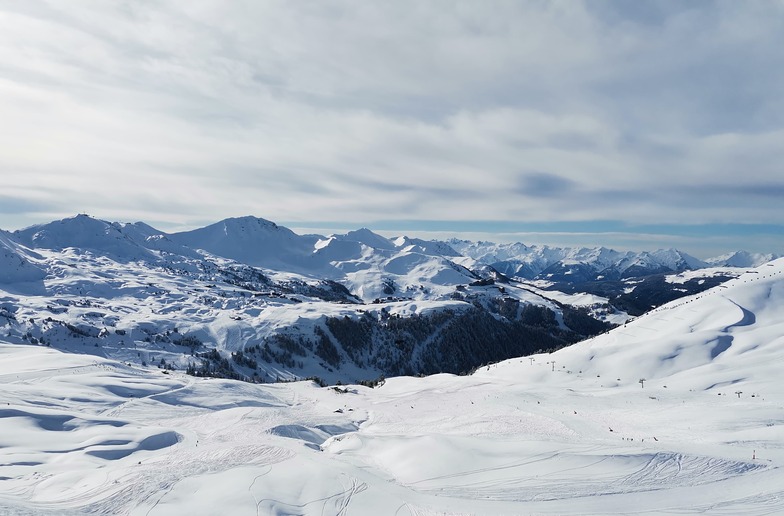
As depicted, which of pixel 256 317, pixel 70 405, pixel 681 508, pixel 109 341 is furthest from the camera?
pixel 256 317

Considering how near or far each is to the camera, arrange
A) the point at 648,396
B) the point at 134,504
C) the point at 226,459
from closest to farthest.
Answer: the point at 134,504, the point at 226,459, the point at 648,396

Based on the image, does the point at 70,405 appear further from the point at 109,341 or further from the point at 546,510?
the point at 109,341

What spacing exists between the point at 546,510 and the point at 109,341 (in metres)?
162

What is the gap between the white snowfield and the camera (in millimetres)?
23766

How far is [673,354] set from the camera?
59281 mm

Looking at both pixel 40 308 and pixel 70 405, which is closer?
pixel 70 405

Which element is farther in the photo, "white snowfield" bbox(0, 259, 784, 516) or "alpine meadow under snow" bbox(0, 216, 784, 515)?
"alpine meadow under snow" bbox(0, 216, 784, 515)

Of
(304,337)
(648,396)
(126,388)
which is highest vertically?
(648,396)

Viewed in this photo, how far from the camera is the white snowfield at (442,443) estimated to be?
2377cm

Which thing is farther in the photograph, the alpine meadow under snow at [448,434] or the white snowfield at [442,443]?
the alpine meadow under snow at [448,434]

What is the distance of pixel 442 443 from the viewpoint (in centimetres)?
3159

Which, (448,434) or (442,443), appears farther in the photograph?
(448,434)

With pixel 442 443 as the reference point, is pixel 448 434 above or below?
below

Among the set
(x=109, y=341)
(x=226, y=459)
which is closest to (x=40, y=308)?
(x=109, y=341)
